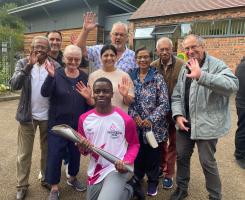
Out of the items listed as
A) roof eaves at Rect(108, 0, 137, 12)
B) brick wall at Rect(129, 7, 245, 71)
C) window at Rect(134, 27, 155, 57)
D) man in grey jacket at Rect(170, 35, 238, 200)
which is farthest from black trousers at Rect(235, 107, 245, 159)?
roof eaves at Rect(108, 0, 137, 12)

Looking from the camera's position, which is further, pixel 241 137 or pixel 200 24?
pixel 200 24

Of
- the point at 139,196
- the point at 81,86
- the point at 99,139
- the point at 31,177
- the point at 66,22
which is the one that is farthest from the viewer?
the point at 66,22

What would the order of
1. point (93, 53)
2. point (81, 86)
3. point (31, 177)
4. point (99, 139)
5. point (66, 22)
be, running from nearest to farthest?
point (99, 139) → point (81, 86) → point (93, 53) → point (31, 177) → point (66, 22)

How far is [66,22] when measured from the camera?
65.6 ft

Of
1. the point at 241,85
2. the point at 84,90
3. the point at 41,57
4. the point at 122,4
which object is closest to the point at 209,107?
the point at 84,90

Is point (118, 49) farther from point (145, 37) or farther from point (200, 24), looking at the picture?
point (145, 37)

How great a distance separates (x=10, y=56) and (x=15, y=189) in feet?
29.2

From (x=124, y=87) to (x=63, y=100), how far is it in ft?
2.54

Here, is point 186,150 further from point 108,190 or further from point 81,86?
point 81,86

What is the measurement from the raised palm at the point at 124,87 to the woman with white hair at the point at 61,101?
Answer: 0.50 m

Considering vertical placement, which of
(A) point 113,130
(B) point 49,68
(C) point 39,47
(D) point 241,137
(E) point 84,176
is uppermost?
(C) point 39,47

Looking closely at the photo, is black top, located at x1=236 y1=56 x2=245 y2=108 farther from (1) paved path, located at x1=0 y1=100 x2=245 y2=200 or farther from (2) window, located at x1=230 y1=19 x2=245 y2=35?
(2) window, located at x1=230 y1=19 x2=245 y2=35

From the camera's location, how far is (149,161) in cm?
387

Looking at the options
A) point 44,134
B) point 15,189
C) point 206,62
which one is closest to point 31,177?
point 15,189
